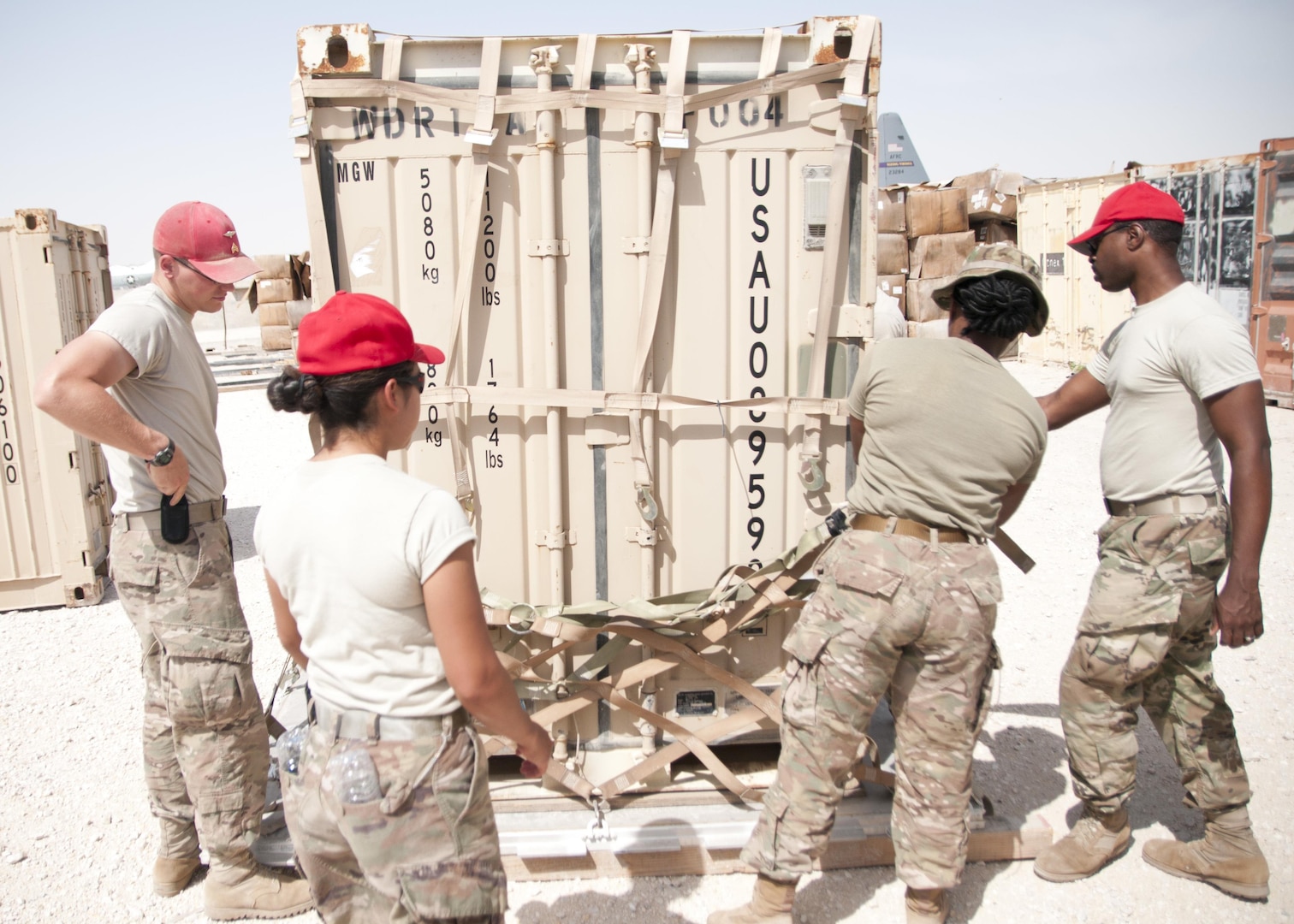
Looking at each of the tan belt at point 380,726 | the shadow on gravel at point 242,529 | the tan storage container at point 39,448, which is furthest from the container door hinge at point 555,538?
the shadow on gravel at point 242,529

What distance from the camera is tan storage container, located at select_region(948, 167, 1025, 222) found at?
18.7m

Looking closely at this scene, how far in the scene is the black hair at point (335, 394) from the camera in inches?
75.2

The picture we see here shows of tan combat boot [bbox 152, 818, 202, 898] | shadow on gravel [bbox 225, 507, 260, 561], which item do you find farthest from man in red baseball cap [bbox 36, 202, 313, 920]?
shadow on gravel [bbox 225, 507, 260, 561]

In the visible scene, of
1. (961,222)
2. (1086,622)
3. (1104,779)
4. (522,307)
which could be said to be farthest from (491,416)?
(961,222)

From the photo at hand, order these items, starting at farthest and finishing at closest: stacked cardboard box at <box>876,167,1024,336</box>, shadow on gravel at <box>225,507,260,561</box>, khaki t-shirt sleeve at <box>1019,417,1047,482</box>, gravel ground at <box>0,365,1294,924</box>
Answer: stacked cardboard box at <box>876,167,1024,336</box> → shadow on gravel at <box>225,507,260,561</box> → gravel ground at <box>0,365,1294,924</box> → khaki t-shirt sleeve at <box>1019,417,1047,482</box>

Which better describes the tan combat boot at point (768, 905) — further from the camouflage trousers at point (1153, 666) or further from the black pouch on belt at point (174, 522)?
the black pouch on belt at point (174, 522)

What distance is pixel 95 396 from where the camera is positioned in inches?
107

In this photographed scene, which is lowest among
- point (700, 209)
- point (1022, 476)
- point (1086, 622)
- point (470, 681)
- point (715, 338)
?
point (1086, 622)

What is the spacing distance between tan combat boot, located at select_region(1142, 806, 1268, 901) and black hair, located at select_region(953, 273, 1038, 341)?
1875mm

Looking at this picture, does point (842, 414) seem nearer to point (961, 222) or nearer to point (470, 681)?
point (470, 681)

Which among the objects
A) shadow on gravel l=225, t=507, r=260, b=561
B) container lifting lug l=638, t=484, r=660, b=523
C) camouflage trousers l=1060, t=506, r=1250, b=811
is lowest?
shadow on gravel l=225, t=507, r=260, b=561

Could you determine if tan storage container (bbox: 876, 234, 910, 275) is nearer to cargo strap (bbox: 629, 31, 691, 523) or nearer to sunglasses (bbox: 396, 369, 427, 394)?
cargo strap (bbox: 629, 31, 691, 523)

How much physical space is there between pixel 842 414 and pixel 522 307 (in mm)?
1207

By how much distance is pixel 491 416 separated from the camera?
11.2 ft
